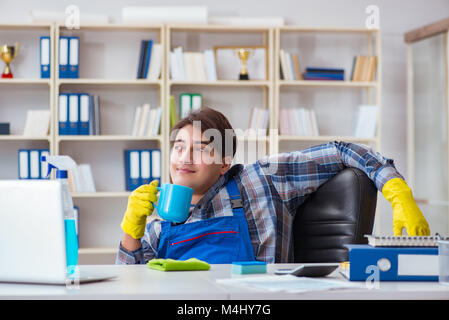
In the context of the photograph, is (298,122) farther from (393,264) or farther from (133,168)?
(393,264)

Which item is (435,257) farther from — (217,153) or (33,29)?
(33,29)

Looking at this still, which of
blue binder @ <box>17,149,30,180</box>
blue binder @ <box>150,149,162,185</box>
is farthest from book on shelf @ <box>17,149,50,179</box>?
blue binder @ <box>150,149,162,185</box>

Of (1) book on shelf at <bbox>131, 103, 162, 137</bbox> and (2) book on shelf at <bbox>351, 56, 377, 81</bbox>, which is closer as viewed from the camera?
(1) book on shelf at <bbox>131, 103, 162, 137</bbox>

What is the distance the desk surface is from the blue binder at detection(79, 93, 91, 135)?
2884 millimetres

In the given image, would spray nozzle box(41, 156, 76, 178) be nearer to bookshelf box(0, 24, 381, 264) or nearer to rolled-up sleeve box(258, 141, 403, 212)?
rolled-up sleeve box(258, 141, 403, 212)

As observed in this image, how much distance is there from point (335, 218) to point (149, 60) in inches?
100

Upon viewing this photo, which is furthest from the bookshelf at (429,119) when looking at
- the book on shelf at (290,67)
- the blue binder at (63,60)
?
the blue binder at (63,60)

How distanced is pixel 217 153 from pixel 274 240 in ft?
1.05

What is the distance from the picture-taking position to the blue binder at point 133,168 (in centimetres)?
394

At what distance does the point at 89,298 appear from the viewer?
964mm

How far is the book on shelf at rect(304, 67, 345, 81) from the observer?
13.4 ft

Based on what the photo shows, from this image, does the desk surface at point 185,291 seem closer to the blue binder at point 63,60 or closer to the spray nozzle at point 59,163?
the spray nozzle at point 59,163

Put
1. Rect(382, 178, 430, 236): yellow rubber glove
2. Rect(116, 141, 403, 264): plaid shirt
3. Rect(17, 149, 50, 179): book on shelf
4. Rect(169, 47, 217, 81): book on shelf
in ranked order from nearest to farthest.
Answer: Rect(382, 178, 430, 236): yellow rubber glove < Rect(116, 141, 403, 264): plaid shirt < Rect(17, 149, 50, 179): book on shelf < Rect(169, 47, 217, 81): book on shelf
